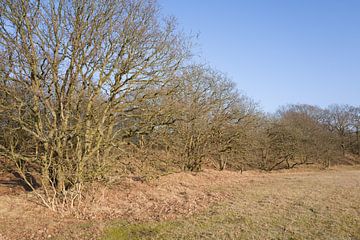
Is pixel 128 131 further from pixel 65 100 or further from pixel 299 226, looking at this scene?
pixel 299 226

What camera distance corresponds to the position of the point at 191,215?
739 centimetres

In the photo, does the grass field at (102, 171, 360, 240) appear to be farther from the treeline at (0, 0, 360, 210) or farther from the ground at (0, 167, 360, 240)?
the treeline at (0, 0, 360, 210)

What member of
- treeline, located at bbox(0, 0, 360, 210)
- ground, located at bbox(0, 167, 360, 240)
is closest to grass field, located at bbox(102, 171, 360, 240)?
ground, located at bbox(0, 167, 360, 240)

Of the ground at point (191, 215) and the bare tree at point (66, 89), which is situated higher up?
the bare tree at point (66, 89)

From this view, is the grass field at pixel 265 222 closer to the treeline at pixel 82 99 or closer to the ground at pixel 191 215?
the ground at pixel 191 215

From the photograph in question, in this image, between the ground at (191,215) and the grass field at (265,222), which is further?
the ground at (191,215)

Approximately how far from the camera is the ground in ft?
19.5

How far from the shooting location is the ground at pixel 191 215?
5.95m

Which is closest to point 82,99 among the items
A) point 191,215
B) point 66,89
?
point 66,89

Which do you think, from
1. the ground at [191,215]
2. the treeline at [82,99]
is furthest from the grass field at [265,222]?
the treeline at [82,99]

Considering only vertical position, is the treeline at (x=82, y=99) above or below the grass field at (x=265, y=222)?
above

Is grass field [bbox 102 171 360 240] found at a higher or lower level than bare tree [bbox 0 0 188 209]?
lower

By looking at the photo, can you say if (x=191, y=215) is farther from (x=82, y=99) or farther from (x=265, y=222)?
(x=82, y=99)

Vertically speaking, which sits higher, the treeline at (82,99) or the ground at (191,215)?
the treeline at (82,99)
